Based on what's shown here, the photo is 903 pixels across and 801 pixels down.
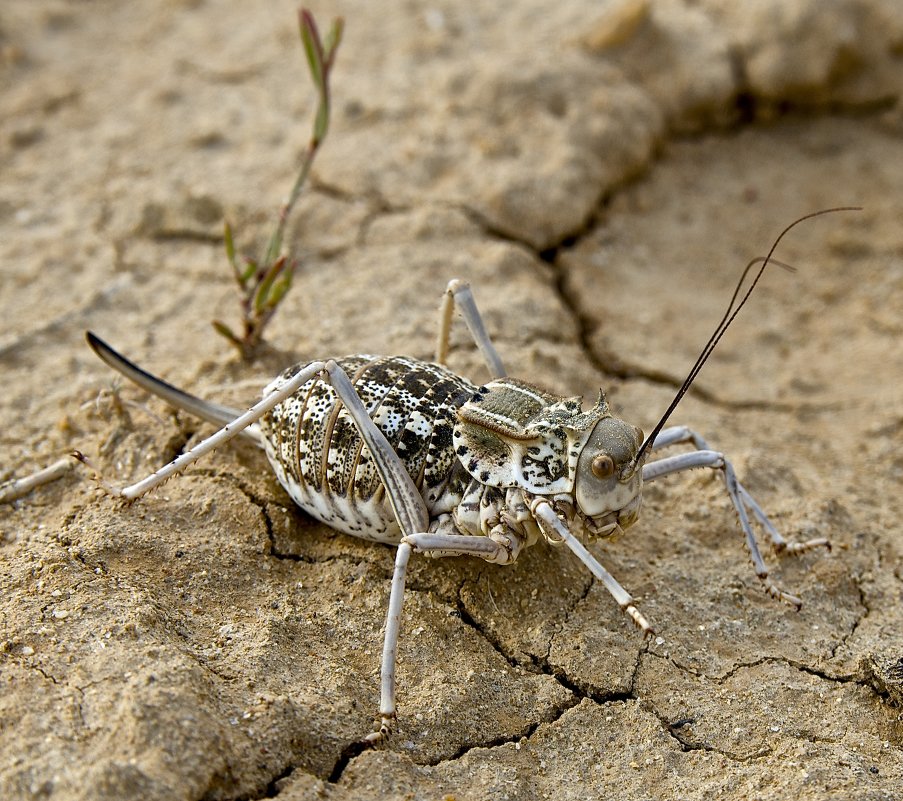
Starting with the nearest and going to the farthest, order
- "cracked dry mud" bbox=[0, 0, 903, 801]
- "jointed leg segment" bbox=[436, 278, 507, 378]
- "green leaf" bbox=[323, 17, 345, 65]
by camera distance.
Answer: "cracked dry mud" bbox=[0, 0, 903, 801] < "jointed leg segment" bbox=[436, 278, 507, 378] < "green leaf" bbox=[323, 17, 345, 65]

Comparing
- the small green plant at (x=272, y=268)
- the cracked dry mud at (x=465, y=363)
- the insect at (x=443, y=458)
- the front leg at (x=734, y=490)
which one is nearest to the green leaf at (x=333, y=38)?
the small green plant at (x=272, y=268)

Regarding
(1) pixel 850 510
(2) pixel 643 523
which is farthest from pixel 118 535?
(1) pixel 850 510

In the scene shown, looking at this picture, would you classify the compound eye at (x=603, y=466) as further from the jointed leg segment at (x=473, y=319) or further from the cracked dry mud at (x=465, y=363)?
the jointed leg segment at (x=473, y=319)

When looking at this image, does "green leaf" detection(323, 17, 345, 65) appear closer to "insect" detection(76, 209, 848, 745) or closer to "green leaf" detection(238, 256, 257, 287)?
"green leaf" detection(238, 256, 257, 287)

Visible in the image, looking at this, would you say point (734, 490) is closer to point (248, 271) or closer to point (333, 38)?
point (248, 271)

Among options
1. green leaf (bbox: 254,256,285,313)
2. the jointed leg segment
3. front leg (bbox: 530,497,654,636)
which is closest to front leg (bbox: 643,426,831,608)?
front leg (bbox: 530,497,654,636)

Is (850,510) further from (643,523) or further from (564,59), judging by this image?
(564,59)
